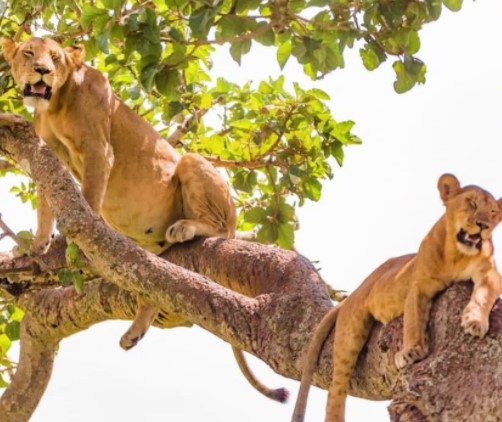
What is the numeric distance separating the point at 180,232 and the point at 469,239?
297 centimetres

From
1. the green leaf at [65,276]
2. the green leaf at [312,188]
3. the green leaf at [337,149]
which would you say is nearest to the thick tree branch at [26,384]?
the green leaf at [312,188]

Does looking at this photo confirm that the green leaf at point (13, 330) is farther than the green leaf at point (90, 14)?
Yes

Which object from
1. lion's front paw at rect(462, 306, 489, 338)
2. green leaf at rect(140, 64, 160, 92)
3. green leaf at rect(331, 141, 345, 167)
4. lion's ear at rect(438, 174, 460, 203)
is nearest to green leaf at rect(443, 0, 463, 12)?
lion's ear at rect(438, 174, 460, 203)

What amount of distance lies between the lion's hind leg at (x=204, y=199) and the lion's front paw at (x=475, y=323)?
139 inches

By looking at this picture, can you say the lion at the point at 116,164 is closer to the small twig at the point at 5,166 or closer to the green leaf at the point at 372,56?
the small twig at the point at 5,166

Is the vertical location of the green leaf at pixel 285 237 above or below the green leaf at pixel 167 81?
below

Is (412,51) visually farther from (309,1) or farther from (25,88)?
(25,88)

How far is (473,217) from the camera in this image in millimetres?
4723

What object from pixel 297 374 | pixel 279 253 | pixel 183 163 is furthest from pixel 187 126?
pixel 297 374

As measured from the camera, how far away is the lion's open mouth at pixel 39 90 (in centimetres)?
716

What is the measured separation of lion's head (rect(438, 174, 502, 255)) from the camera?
15.4 ft

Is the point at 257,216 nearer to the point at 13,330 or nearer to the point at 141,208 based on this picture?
the point at 141,208

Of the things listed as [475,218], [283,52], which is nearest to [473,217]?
[475,218]

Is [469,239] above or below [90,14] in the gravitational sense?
below
